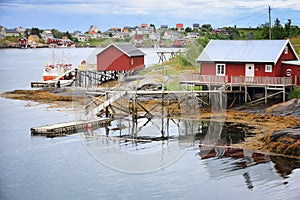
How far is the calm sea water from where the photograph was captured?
20.5 meters

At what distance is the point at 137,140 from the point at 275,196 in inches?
427

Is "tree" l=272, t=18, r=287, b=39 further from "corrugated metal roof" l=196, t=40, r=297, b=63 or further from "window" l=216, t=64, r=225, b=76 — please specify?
"window" l=216, t=64, r=225, b=76

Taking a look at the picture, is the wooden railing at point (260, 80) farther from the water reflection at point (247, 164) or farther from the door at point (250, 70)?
the water reflection at point (247, 164)

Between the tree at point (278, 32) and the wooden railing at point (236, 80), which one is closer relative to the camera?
the wooden railing at point (236, 80)

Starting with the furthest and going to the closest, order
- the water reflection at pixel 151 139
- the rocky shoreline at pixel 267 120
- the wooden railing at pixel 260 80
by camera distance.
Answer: the wooden railing at pixel 260 80 < the rocky shoreline at pixel 267 120 < the water reflection at pixel 151 139

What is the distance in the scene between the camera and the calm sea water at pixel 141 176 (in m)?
20.5

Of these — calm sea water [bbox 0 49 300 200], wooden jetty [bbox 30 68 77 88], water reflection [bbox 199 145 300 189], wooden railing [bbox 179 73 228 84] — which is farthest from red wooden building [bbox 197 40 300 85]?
wooden jetty [bbox 30 68 77 88]

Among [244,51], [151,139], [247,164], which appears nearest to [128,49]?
[244,51]

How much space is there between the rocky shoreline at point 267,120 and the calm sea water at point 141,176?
1039 mm

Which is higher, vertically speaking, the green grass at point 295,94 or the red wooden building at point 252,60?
the red wooden building at point 252,60

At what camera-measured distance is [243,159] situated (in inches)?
976

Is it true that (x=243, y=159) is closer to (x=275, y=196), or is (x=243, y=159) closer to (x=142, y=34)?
(x=275, y=196)

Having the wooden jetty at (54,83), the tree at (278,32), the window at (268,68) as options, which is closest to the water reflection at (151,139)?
the window at (268,68)

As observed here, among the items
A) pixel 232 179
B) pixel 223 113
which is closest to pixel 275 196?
pixel 232 179
